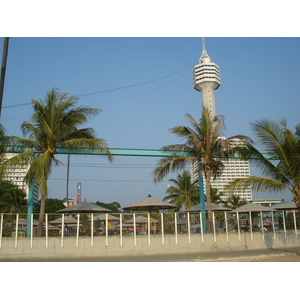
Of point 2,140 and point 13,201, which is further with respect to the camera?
point 13,201

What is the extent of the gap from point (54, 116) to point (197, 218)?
8.12m

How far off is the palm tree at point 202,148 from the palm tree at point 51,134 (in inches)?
121

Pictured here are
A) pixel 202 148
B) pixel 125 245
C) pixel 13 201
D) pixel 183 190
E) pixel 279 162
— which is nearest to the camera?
pixel 279 162

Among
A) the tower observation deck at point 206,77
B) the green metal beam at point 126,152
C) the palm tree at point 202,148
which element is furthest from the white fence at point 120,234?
the tower observation deck at point 206,77

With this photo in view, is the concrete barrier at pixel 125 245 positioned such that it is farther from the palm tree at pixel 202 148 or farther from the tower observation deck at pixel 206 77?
the tower observation deck at pixel 206 77

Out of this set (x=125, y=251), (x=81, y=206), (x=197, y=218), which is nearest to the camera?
(x=125, y=251)

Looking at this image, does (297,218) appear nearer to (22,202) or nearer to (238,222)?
(238,222)

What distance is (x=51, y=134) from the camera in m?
15.2

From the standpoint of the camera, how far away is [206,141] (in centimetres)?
1684

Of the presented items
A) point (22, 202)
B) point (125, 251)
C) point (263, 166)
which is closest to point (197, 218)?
point (125, 251)

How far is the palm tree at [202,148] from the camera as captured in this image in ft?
54.7

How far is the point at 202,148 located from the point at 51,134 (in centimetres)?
735

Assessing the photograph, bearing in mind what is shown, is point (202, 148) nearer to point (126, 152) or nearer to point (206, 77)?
point (126, 152)

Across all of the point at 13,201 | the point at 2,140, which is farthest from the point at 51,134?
the point at 13,201
